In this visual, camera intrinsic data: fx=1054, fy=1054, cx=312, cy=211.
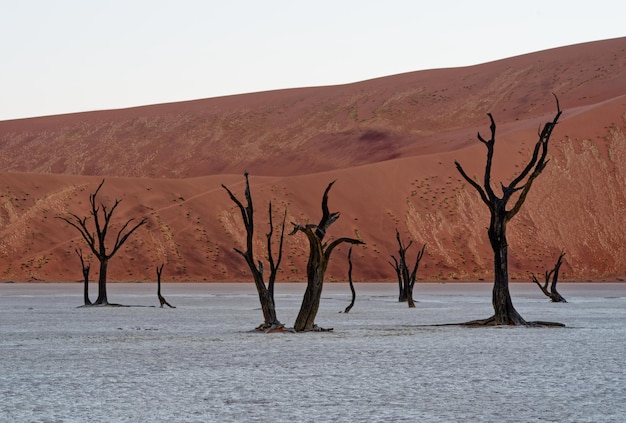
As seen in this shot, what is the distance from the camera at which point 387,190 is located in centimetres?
9731

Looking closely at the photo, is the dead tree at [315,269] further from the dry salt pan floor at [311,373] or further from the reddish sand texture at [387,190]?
the reddish sand texture at [387,190]

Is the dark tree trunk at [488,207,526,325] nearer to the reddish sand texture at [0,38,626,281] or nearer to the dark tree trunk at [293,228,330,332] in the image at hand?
the dark tree trunk at [293,228,330,332]

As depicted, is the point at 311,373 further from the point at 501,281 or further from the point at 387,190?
the point at 387,190

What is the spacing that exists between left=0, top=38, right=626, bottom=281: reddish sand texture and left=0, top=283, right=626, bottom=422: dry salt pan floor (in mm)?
58181

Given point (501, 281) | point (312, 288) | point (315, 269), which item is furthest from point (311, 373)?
point (501, 281)

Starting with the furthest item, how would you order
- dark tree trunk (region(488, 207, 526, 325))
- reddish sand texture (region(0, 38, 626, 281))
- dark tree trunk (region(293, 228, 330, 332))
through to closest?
reddish sand texture (region(0, 38, 626, 281))
dark tree trunk (region(488, 207, 526, 325))
dark tree trunk (region(293, 228, 330, 332))

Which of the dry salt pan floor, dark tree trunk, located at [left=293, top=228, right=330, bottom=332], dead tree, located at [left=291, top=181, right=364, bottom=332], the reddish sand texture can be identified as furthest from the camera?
the reddish sand texture

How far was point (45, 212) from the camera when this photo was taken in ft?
294

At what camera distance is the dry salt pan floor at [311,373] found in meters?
10.7

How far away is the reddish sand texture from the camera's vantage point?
276ft

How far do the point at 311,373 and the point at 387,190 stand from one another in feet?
273

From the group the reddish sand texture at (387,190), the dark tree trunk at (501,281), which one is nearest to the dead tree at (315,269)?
the dark tree trunk at (501,281)

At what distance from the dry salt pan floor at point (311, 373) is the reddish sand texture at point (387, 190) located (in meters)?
58.2

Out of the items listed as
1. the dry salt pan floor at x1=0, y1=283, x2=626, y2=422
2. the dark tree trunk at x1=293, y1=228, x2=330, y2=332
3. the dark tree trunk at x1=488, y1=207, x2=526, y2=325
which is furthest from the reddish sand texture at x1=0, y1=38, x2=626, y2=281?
the dry salt pan floor at x1=0, y1=283, x2=626, y2=422
